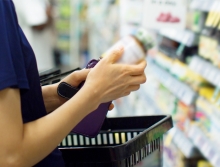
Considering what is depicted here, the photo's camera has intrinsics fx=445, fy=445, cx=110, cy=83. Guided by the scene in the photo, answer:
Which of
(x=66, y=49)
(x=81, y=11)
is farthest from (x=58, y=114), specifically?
(x=66, y=49)

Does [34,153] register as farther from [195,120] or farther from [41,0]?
[41,0]

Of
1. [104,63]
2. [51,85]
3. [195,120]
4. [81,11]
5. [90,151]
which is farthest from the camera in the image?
[81,11]

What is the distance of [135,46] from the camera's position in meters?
1.32

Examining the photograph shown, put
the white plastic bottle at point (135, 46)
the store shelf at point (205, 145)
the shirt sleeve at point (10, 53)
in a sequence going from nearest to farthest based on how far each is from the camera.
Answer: the shirt sleeve at point (10, 53) → the white plastic bottle at point (135, 46) → the store shelf at point (205, 145)

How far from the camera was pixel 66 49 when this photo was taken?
7.93 metres

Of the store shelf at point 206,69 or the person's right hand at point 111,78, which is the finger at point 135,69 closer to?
the person's right hand at point 111,78

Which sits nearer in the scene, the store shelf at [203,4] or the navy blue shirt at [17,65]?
the navy blue shirt at [17,65]

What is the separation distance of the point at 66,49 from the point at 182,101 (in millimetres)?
5731

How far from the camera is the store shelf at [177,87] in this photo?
223 cm

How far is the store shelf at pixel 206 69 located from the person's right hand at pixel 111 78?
743 mm

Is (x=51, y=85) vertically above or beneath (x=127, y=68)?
beneath

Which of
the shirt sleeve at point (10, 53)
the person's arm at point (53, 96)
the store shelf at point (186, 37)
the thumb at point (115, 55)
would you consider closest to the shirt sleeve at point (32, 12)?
the store shelf at point (186, 37)

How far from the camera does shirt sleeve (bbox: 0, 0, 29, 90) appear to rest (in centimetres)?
103

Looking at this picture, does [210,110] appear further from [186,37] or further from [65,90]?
[65,90]
